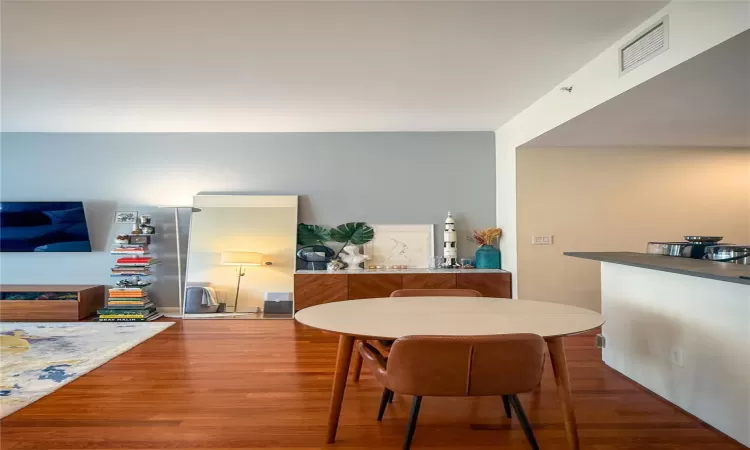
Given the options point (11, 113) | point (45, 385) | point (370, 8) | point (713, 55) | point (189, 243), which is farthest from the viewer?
point (189, 243)

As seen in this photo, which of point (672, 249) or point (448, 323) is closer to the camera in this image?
point (448, 323)

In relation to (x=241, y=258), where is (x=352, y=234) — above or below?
above

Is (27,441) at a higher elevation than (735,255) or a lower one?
lower

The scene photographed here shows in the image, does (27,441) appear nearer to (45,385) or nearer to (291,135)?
(45,385)

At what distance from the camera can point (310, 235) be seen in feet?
18.3

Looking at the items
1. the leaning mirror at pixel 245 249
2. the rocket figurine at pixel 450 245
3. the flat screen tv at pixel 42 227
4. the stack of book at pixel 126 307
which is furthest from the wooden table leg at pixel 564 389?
the flat screen tv at pixel 42 227

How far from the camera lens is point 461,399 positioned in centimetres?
281

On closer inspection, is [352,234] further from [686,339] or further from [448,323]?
[686,339]

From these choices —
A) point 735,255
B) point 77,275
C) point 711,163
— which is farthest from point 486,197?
point 77,275

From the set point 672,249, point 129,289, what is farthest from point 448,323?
point 129,289

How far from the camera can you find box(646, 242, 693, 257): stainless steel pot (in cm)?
321

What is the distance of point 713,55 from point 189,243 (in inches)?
207

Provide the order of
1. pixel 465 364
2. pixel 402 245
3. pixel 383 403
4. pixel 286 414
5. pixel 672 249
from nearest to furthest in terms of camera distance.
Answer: pixel 465 364, pixel 383 403, pixel 286 414, pixel 672 249, pixel 402 245

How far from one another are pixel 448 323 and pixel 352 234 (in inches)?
140
